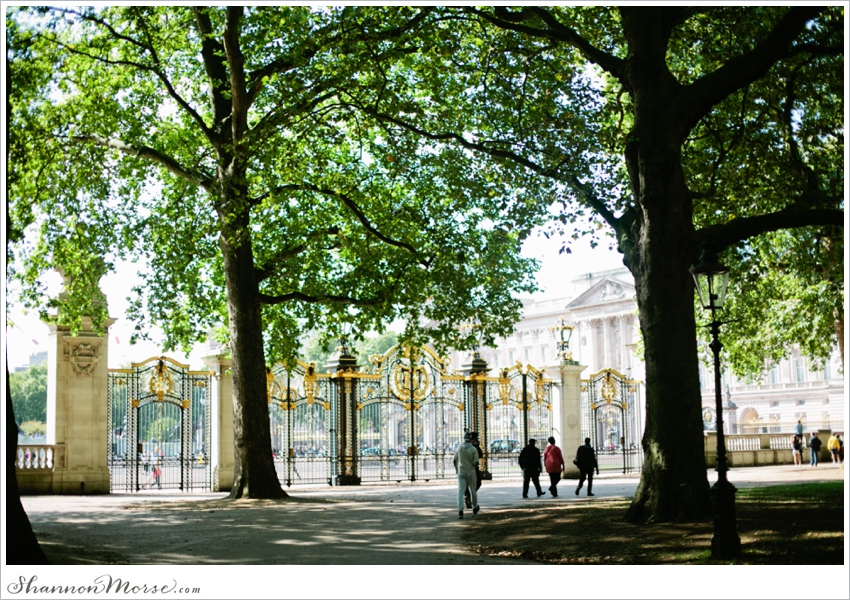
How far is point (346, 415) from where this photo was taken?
26484 mm

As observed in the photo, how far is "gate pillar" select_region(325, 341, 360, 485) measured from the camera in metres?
26.0

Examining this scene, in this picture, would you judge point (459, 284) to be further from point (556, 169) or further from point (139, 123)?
point (139, 123)

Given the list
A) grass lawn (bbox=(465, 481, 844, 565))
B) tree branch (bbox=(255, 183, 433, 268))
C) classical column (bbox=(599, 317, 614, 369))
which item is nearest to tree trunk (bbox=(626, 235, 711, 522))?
grass lawn (bbox=(465, 481, 844, 565))

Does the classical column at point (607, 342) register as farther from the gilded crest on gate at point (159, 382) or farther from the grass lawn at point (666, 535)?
the grass lawn at point (666, 535)

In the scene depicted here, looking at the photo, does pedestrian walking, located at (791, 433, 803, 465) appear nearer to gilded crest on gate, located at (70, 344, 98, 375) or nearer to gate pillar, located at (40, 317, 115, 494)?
gate pillar, located at (40, 317, 115, 494)

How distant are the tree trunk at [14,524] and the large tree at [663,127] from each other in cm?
767

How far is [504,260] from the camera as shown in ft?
68.1

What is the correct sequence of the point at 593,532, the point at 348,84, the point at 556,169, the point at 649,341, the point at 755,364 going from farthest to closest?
the point at 755,364, the point at 348,84, the point at 556,169, the point at 649,341, the point at 593,532

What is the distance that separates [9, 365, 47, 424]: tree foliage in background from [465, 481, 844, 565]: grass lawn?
965 inches

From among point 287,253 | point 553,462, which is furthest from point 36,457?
point 553,462

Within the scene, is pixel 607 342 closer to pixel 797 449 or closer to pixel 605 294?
pixel 605 294

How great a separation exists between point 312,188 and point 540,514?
7.87m

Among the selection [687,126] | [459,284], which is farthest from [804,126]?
[459,284]

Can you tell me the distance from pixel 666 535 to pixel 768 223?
187 inches
